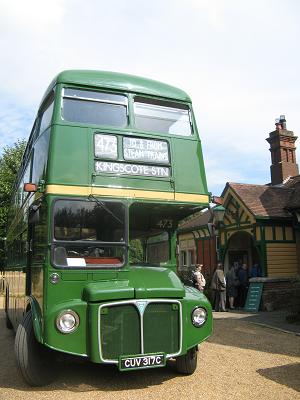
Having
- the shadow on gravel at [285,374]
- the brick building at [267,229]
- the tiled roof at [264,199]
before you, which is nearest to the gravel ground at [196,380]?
the shadow on gravel at [285,374]

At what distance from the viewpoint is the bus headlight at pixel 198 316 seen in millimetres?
5984

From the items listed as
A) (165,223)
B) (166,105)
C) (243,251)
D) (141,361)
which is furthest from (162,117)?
(243,251)

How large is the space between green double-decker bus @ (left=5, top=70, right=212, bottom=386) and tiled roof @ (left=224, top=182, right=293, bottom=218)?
10.8 metres

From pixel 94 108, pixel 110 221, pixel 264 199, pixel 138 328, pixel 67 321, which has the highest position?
pixel 264 199

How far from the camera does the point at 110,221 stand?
247 inches

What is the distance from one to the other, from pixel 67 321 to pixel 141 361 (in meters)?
1.01

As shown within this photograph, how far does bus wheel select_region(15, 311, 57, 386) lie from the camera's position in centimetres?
577

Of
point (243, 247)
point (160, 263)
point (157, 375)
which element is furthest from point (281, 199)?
point (157, 375)

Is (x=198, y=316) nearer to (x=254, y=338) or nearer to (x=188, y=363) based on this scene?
(x=188, y=363)

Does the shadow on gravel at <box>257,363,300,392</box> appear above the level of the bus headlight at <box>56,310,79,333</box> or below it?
below

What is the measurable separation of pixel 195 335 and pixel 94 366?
189cm

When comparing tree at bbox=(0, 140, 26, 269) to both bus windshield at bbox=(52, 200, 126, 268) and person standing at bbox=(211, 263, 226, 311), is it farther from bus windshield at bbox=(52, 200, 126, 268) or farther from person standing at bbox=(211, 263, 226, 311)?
bus windshield at bbox=(52, 200, 126, 268)

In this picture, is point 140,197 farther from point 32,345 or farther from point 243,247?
point 243,247

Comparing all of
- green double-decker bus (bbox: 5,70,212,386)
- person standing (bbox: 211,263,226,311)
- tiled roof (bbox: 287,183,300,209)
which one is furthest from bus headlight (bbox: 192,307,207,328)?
tiled roof (bbox: 287,183,300,209)
